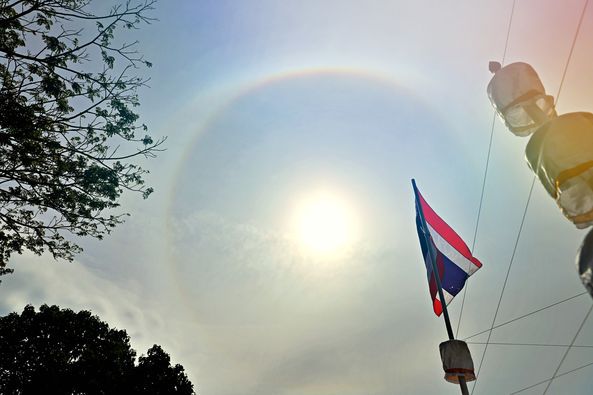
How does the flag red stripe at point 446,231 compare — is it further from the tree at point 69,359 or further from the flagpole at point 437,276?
the tree at point 69,359

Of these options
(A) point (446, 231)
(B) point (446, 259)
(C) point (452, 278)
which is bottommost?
(C) point (452, 278)

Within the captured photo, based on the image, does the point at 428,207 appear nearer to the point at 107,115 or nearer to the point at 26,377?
the point at 107,115

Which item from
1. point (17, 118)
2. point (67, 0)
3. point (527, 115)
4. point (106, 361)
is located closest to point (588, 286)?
point (527, 115)

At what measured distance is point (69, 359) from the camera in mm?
24453

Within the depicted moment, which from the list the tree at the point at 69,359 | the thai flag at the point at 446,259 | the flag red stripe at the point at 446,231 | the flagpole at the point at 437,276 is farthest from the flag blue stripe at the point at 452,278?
the tree at the point at 69,359

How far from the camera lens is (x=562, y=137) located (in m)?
2.59

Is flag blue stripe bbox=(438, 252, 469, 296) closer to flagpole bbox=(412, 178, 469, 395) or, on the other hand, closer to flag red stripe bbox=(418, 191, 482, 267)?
flagpole bbox=(412, 178, 469, 395)

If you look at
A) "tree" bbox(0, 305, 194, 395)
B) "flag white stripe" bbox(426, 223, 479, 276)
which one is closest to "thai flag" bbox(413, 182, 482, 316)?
"flag white stripe" bbox(426, 223, 479, 276)

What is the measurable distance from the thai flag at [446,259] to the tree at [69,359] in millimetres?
24847

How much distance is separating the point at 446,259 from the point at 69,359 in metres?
26.9

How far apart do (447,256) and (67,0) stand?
13.1m

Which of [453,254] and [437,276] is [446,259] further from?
[437,276]

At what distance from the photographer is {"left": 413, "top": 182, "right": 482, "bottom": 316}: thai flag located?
31.1 ft

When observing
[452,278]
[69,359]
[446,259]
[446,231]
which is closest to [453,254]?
[446,259]
